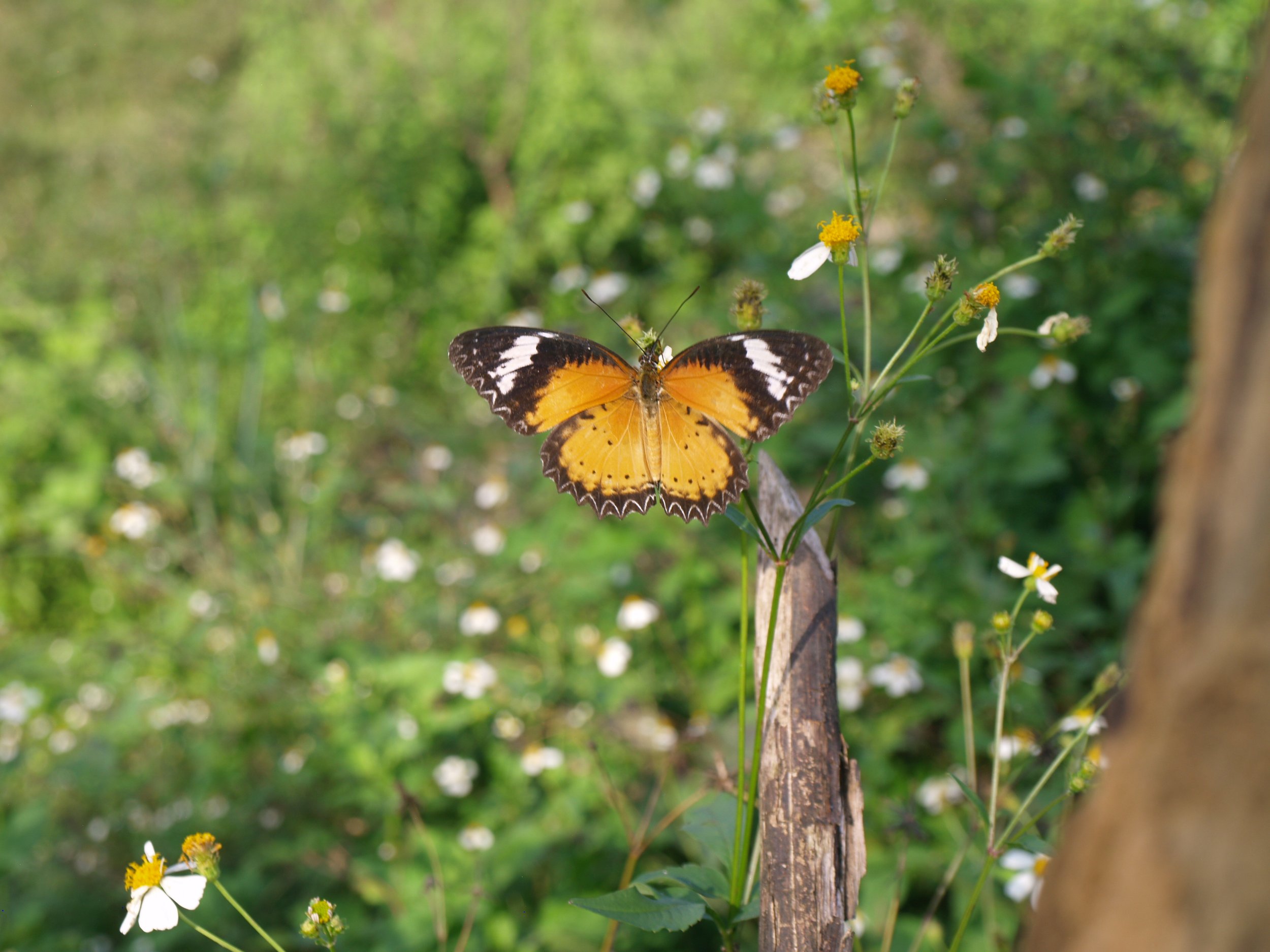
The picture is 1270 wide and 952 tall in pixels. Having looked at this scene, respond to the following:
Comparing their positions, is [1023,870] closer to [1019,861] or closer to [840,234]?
[1019,861]

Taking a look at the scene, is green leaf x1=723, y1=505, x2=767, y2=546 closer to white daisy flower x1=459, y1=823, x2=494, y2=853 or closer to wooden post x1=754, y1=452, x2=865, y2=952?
wooden post x1=754, y1=452, x2=865, y2=952

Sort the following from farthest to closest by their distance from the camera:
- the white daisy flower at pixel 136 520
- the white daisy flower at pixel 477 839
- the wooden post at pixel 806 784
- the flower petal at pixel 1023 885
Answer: the white daisy flower at pixel 136 520 → the white daisy flower at pixel 477 839 → the flower petal at pixel 1023 885 → the wooden post at pixel 806 784

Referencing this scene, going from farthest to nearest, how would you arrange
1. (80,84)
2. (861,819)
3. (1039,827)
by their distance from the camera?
(80,84)
(1039,827)
(861,819)

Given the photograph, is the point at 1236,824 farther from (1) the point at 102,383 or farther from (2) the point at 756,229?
(1) the point at 102,383

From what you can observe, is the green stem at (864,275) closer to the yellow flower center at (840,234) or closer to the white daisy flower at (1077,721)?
the yellow flower center at (840,234)

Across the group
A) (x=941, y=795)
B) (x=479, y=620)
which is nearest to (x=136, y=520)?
(x=479, y=620)

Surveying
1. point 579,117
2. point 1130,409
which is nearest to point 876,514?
point 1130,409

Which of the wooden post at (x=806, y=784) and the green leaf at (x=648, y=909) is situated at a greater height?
the wooden post at (x=806, y=784)

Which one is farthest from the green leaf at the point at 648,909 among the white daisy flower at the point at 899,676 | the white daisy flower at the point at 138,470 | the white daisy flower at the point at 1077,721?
the white daisy flower at the point at 138,470
